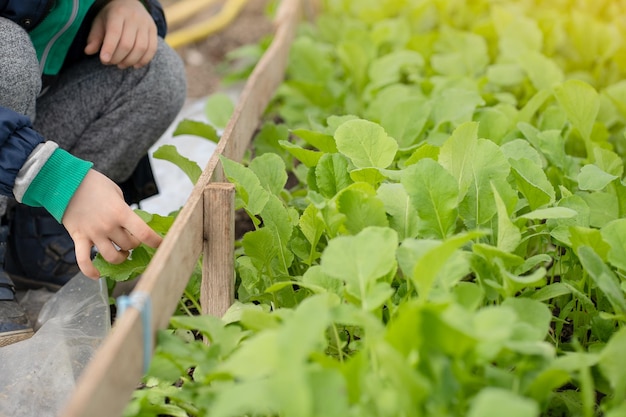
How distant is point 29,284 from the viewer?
147 cm

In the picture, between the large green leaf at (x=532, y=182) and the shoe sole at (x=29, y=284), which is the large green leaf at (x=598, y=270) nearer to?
the large green leaf at (x=532, y=182)

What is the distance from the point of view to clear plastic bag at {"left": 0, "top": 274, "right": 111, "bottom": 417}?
1072 millimetres

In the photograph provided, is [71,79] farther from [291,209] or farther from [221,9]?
[221,9]

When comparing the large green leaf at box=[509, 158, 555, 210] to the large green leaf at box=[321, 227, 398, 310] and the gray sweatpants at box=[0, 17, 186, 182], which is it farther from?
the gray sweatpants at box=[0, 17, 186, 182]

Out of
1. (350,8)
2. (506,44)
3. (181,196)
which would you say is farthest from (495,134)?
(350,8)

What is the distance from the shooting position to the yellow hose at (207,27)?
2801 millimetres

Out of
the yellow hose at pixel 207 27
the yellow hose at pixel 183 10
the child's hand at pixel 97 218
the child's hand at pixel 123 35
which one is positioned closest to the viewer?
→ the child's hand at pixel 97 218

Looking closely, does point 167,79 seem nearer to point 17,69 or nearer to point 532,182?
point 17,69

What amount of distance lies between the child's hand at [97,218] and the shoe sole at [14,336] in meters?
0.26

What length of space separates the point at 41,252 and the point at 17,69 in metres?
0.38

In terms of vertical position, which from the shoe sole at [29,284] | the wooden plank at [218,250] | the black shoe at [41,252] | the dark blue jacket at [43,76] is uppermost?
the dark blue jacket at [43,76]

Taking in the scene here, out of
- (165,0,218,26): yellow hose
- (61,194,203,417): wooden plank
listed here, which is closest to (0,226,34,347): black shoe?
(61,194,203,417): wooden plank

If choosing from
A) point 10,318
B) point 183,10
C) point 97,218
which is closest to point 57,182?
point 97,218

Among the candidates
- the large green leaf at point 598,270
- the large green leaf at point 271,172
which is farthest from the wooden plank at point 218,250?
the large green leaf at point 598,270
